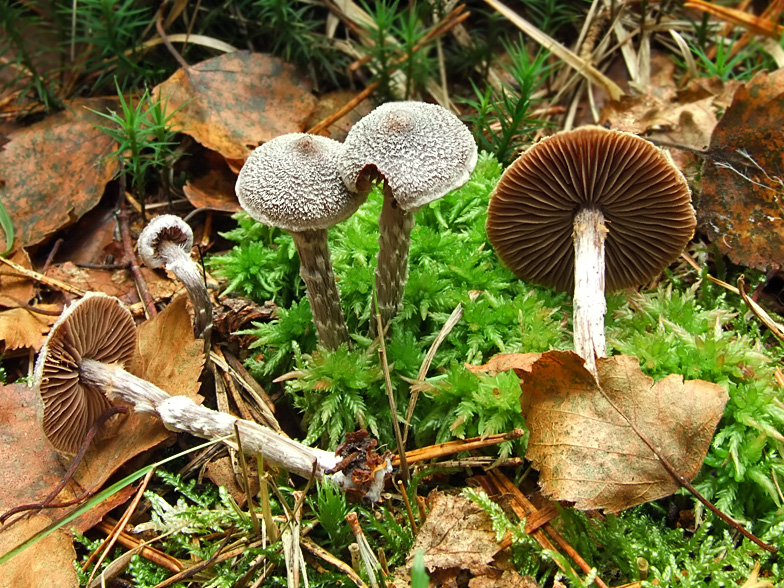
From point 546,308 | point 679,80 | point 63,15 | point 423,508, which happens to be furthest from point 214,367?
point 679,80

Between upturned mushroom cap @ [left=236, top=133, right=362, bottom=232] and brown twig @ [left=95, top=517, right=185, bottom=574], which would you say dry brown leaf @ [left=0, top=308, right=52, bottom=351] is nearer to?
brown twig @ [left=95, top=517, right=185, bottom=574]

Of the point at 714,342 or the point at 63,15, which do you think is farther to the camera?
the point at 63,15

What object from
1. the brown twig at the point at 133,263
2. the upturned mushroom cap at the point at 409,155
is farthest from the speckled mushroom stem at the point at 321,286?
the brown twig at the point at 133,263

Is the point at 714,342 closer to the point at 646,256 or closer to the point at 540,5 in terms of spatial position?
the point at 646,256

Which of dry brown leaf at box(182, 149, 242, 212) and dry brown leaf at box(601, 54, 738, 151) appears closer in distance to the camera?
dry brown leaf at box(182, 149, 242, 212)

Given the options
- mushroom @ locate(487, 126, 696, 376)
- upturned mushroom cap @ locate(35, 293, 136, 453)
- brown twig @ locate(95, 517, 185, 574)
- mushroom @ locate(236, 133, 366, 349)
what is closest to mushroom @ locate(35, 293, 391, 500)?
upturned mushroom cap @ locate(35, 293, 136, 453)
